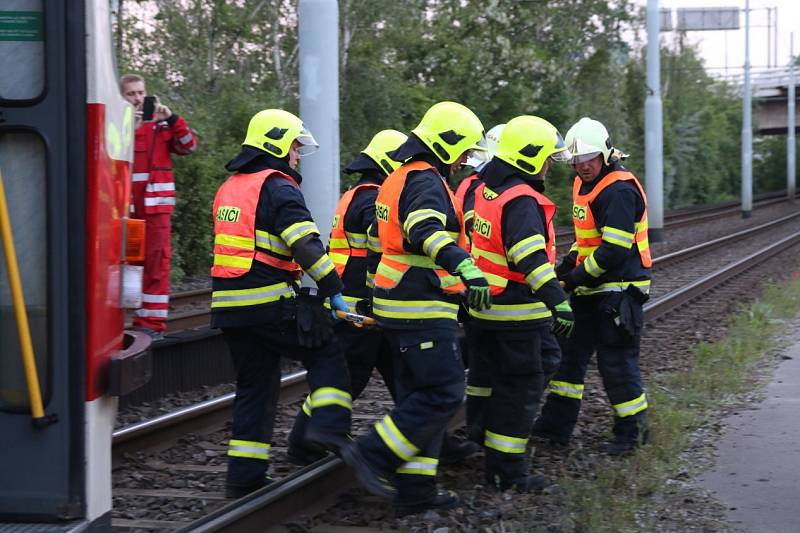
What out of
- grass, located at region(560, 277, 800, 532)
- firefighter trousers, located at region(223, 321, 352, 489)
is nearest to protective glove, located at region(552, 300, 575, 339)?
grass, located at region(560, 277, 800, 532)

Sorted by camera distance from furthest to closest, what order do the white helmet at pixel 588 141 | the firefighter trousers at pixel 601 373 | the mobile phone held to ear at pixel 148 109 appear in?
the mobile phone held to ear at pixel 148 109, the firefighter trousers at pixel 601 373, the white helmet at pixel 588 141

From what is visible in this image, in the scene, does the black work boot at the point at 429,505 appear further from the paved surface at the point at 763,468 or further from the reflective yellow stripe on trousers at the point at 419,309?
the paved surface at the point at 763,468

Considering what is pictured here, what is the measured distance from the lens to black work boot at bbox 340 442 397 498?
19.5 feet

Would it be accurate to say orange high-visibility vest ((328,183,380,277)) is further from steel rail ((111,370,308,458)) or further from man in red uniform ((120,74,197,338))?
man in red uniform ((120,74,197,338))

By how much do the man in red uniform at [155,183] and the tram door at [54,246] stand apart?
5.71 m

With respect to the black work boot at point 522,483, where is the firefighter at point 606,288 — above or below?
above

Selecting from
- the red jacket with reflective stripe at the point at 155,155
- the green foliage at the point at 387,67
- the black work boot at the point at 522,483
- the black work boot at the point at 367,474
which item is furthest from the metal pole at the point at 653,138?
the black work boot at the point at 367,474

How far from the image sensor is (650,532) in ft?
19.0

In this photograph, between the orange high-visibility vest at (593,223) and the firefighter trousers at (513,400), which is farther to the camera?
the orange high-visibility vest at (593,223)

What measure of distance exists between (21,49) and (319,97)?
7649mm

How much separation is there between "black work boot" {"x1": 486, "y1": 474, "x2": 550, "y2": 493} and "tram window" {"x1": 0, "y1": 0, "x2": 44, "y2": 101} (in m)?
3.84

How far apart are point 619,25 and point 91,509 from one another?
37130 mm

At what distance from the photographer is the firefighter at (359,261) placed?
725 centimetres

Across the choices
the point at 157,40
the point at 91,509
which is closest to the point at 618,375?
the point at 91,509
